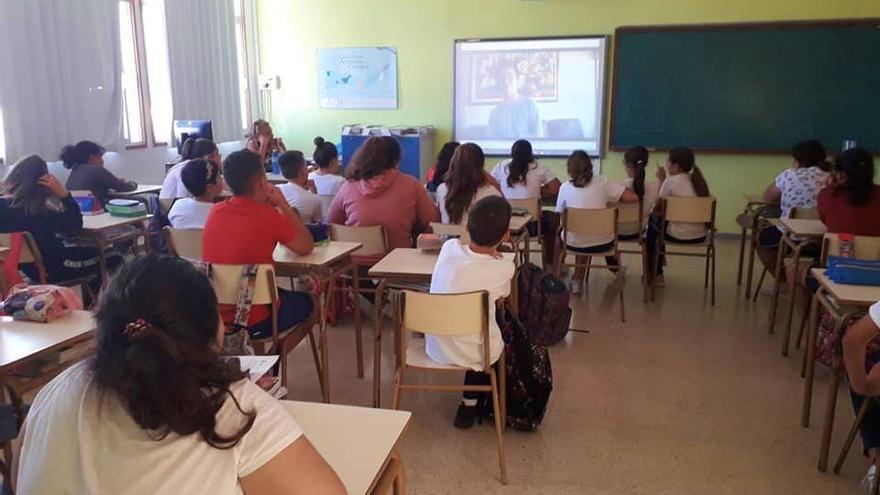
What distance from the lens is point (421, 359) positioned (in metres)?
2.74

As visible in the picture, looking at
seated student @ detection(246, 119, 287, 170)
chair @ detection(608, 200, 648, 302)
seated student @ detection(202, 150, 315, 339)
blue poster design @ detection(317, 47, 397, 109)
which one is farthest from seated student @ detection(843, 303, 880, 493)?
blue poster design @ detection(317, 47, 397, 109)

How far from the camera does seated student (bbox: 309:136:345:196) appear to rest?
504cm

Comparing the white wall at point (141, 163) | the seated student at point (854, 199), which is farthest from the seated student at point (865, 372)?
the white wall at point (141, 163)

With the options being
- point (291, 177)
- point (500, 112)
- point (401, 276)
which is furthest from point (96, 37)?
point (401, 276)

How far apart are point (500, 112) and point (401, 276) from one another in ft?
16.5

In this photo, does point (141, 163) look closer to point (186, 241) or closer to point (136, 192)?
point (136, 192)

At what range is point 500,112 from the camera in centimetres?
775

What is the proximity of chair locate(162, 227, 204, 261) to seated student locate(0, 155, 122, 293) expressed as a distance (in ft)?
2.68

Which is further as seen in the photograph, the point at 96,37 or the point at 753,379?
the point at 96,37

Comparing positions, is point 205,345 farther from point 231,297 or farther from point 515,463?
point 515,463

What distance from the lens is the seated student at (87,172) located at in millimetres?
5301

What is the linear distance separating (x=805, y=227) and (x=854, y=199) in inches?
11.6

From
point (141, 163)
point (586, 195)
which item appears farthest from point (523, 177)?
point (141, 163)

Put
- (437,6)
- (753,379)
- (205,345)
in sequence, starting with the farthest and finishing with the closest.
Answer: (437,6) → (753,379) → (205,345)
